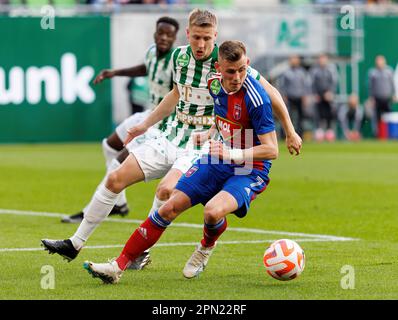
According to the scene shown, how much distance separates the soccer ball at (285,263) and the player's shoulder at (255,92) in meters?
1.18

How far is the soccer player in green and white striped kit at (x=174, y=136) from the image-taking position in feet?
29.5

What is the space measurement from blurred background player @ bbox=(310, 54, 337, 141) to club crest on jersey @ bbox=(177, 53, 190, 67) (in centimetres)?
2072

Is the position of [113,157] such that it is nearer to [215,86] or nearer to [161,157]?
[161,157]

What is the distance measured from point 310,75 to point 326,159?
8.62m

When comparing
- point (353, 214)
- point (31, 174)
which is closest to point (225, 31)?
point (31, 174)

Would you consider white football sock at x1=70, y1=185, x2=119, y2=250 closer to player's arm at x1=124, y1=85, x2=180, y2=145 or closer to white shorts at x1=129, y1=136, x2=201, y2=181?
white shorts at x1=129, y1=136, x2=201, y2=181

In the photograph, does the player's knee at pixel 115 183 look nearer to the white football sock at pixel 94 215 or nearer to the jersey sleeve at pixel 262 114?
the white football sock at pixel 94 215

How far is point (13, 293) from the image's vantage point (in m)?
7.88

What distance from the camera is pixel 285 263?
8.38 m

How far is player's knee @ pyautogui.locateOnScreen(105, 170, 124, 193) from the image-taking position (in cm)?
905

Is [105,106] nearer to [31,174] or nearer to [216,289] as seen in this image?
[31,174]

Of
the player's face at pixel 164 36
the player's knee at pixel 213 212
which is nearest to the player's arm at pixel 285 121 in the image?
the player's knee at pixel 213 212

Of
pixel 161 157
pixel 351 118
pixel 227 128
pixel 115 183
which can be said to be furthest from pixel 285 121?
pixel 351 118

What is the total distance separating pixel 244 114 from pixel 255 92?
8.3 inches
